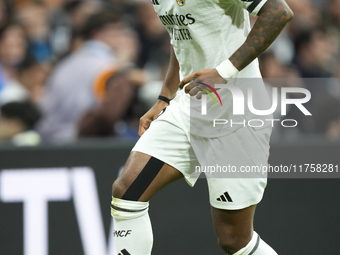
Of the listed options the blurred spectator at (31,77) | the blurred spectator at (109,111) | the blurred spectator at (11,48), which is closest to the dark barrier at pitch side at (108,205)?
the blurred spectator at (109,111)

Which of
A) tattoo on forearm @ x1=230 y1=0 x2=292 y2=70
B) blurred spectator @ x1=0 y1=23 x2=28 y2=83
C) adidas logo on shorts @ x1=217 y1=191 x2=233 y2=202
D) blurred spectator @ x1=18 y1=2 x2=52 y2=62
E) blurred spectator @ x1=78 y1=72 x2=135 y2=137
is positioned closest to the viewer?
tattoo on forearm @ x1=230 y1=0 x2=292 y2=70

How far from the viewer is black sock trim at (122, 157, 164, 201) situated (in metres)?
2.33

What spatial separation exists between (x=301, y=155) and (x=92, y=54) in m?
1.91

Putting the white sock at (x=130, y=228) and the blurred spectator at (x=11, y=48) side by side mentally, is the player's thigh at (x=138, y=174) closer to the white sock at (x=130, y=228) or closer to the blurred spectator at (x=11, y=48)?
the white sock at (x=130, y=228)

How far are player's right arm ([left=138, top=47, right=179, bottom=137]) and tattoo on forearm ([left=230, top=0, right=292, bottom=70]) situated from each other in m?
0.64

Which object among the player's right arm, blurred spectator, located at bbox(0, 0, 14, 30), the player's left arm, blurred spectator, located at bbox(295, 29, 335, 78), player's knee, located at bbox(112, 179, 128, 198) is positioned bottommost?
blurred spectator, located at bbox(295, 29, 335, 78)

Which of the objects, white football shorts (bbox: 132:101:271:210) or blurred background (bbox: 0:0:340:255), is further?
blurred background (bbox: 0:0:340:255)

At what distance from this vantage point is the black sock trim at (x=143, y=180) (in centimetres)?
233

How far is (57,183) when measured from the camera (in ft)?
12.3

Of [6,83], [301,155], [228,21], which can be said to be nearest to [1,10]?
[6,83]

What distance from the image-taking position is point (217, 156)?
2438 mm

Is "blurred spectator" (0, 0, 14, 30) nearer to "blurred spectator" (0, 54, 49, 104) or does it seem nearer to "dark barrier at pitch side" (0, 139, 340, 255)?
"blurred spectator" (0, 54, 49, 104)

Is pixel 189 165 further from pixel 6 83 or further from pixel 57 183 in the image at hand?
pixel 6 83

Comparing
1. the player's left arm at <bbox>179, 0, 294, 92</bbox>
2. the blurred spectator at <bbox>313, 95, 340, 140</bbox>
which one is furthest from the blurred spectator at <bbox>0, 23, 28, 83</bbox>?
the player's left arm at <bbox>179, 0, 294, 92</bbox>
